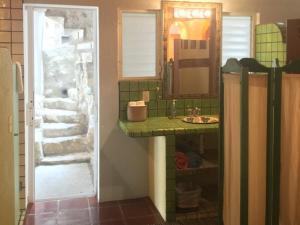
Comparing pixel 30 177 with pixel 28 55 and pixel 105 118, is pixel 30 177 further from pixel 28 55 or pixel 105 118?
pixel 28 55

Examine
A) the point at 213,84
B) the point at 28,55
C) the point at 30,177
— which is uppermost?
the point at 28,55

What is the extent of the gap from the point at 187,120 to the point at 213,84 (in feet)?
1.99

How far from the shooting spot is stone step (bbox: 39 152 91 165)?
507 cm

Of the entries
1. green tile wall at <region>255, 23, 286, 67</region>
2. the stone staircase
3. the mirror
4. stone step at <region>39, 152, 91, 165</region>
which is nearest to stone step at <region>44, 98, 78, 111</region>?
the stone staircase

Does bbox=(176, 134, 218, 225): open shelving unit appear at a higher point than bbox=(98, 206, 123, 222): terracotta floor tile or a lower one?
higher

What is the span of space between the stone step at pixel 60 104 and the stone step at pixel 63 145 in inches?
41.5

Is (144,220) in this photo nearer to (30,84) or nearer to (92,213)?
(92,213)

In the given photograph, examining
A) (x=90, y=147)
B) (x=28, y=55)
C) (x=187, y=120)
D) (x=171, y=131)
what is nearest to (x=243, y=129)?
(x=171, y=131)

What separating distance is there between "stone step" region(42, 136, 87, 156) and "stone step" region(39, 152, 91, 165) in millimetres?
106

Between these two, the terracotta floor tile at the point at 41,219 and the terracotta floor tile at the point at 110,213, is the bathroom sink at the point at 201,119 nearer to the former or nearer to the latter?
the terracotta floor tile at the point at 110,213

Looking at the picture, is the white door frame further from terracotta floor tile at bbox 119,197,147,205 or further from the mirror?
the mirror

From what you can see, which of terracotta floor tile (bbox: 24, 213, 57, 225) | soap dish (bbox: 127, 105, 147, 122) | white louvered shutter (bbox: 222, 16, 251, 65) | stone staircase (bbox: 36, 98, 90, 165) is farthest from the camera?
stone staircase (bbox: 36, 98, 90, 165)

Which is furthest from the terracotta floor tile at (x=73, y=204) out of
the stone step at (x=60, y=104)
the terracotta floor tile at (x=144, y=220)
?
the stone step at (x=60, y=104)

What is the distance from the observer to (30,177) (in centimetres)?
369
